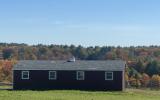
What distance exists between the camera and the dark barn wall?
2322 inches

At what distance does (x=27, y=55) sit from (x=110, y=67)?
125 metres

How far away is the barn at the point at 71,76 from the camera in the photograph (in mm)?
58938

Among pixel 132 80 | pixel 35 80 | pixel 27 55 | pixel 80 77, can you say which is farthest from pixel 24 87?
pixel 27 55

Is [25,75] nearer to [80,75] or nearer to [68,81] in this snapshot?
[68,81]

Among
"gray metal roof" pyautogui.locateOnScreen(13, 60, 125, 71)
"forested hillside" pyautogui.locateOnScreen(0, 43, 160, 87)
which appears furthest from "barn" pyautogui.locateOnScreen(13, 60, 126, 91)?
"forested hillside" pyautogui.locateOnScreen(0, 43, 160, 87)

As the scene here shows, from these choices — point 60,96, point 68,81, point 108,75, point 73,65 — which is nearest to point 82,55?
point 73,65

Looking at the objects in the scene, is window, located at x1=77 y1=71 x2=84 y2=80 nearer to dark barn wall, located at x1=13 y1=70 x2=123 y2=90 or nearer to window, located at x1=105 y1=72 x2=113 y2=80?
dark barn wall, located at x1=13 y1=70 x2=123 y2=90

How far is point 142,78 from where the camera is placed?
10162 cm

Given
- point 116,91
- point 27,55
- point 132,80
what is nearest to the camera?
point 116,91

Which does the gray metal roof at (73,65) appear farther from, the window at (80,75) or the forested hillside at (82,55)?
the forested hillside at (82,55)

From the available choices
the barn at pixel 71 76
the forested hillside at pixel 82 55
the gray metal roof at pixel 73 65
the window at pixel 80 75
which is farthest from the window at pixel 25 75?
the forested hillside at pixel 82 55

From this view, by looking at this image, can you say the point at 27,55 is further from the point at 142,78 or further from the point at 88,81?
the point at 88,81

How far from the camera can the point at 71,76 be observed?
59625mm

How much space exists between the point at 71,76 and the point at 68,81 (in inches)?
27.6
